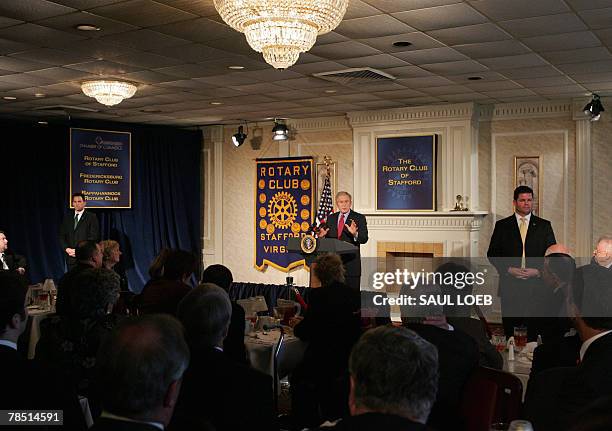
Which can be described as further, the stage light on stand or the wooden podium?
the stage light on stand

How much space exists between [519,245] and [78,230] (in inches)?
249

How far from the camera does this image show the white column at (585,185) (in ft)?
29.1

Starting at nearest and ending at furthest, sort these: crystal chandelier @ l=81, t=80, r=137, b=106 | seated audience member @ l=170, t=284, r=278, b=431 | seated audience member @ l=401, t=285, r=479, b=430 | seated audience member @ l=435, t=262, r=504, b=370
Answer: seated audience member @ l=170, t=284, r=278, b=431 → seated audience member @ l=401, t=285, r=479, b=430 → seated audience member @ l=435, t=262, r=504, b=370 → crystal chandelier @ l=81, t=80, r=137, b=106

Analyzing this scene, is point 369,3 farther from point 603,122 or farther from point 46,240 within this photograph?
point 46,240

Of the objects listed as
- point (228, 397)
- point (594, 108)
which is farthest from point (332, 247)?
point (228, 397)

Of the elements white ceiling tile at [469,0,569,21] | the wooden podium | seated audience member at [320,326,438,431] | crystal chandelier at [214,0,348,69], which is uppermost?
white ceiling tile at [469,0,569,21]

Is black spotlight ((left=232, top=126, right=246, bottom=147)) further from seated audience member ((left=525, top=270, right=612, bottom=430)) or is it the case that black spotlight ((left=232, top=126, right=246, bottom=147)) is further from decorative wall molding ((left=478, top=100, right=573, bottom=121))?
seated audience member ((left=525, top=270, right=612, bottom=430))

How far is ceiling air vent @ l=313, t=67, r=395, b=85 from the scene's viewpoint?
23.1 ft

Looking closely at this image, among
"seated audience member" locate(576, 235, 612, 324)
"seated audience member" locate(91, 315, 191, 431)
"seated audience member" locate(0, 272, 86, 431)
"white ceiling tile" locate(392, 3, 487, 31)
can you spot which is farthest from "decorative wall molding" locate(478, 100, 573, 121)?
"seated audience member" locate(91, 315, 191, 431)

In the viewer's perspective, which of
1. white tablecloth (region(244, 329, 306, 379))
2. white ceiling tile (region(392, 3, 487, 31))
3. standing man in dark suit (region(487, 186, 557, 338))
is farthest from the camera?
standing man in dark suit (region(487, 186, 557, 338))

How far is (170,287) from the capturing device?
470 centimetres

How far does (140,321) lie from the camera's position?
1.94m

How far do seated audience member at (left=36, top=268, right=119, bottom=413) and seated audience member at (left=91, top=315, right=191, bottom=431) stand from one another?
1.55m

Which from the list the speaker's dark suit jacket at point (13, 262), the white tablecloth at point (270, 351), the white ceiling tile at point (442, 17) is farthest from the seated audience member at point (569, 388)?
the speaker's dark suit jacket at point (13, 262)
